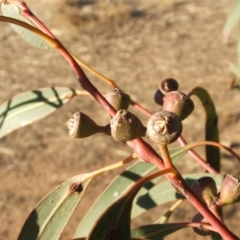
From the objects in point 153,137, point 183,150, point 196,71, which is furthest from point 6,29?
A: point 153,137

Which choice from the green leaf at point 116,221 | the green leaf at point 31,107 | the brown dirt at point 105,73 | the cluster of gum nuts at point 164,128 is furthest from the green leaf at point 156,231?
the brown dirt at point 105,73

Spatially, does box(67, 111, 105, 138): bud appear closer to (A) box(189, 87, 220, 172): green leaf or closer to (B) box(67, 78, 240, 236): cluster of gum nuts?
(B) box(67, 78, 240, 236): cluster of gum nuts

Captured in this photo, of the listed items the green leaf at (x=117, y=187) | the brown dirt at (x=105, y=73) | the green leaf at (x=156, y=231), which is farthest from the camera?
the brown dirt at (x=105, y=73)

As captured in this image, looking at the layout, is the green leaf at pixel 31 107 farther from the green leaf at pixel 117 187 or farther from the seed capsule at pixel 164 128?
the seed capsule at pixel 164 128

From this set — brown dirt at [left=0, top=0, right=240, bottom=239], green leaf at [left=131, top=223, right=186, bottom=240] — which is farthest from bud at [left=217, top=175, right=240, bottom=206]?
brown dirt at [left=0, top=0, right=240, bottom=239]

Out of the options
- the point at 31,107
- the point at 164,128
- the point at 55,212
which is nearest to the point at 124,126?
the point at 164,128

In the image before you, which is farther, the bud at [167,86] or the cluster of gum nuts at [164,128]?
the bud at [167,86]

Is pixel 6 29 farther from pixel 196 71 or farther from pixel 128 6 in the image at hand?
pixel 196 71
